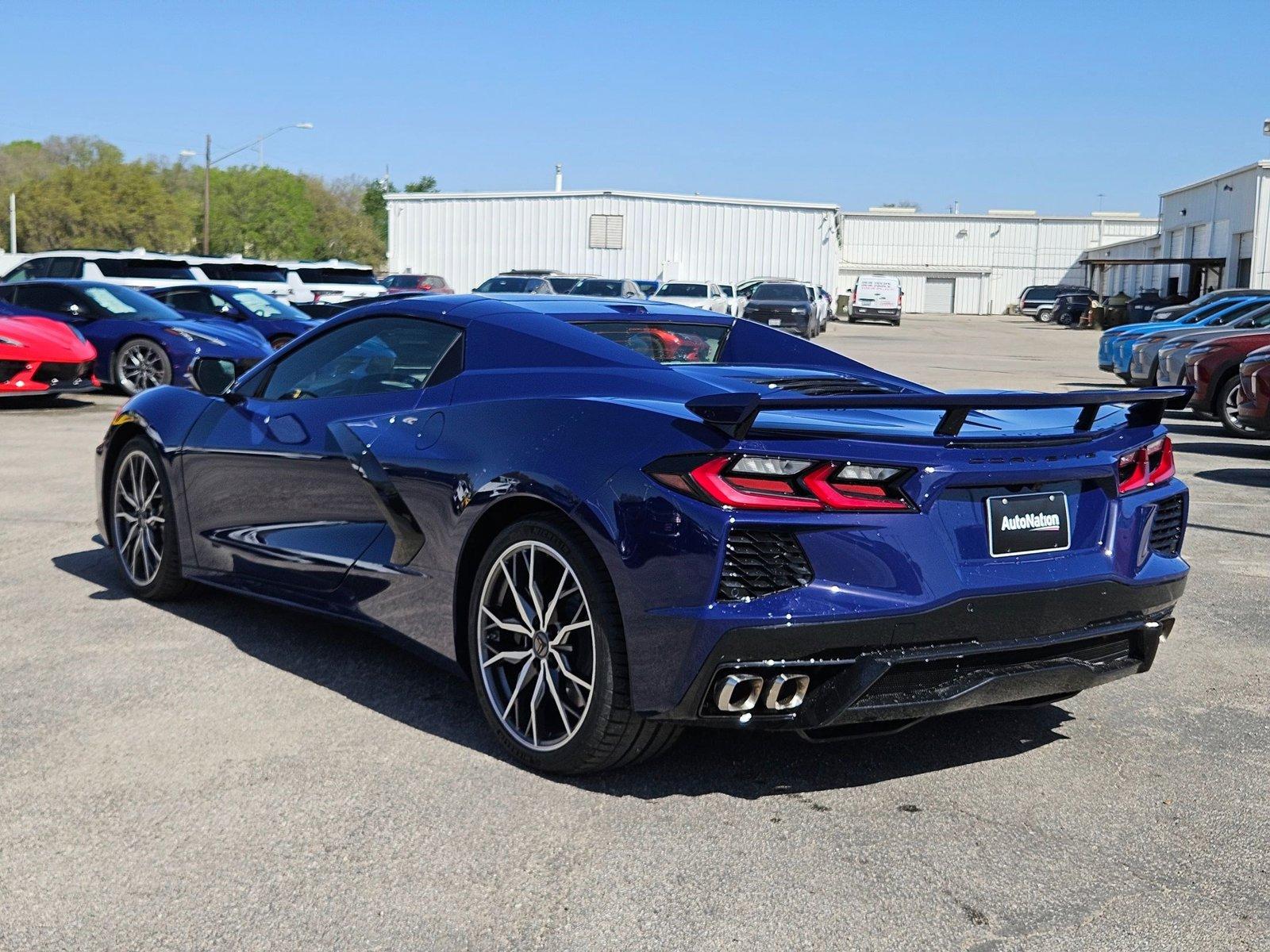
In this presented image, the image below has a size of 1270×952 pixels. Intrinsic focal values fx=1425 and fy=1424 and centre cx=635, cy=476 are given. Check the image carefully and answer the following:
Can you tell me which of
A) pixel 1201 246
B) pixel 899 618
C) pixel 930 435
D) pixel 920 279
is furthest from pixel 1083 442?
pixel 920 279

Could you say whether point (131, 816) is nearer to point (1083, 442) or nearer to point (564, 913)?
point (564, 913)

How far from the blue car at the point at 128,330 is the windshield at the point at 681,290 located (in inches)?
721

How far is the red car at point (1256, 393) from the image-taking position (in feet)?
39.8

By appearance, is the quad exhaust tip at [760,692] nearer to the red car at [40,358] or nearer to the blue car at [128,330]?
the red car at [40,358]

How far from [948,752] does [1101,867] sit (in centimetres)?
88

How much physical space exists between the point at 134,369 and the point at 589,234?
1693 inches

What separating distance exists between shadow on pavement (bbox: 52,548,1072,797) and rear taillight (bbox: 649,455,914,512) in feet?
2.94

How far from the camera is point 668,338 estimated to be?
5219mm

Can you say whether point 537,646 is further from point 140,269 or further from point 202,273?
point 202,273

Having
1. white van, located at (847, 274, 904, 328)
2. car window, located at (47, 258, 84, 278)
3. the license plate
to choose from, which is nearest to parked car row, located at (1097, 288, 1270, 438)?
the license plate

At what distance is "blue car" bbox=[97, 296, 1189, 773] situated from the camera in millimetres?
3555

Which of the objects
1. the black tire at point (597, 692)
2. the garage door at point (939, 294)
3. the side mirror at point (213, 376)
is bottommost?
the black tire at point (597, 692)

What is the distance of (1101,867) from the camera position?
351 centimetres

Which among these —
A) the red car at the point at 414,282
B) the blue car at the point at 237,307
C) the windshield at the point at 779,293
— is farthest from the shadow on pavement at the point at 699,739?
the windshield at the point at 779,293
